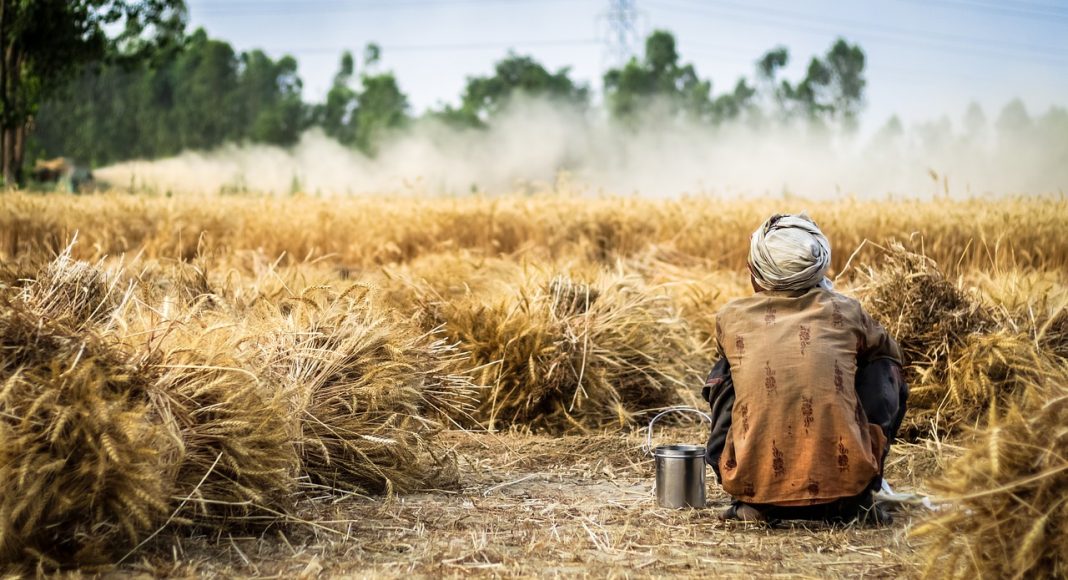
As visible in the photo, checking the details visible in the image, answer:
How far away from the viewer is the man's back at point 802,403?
3254 millimetres

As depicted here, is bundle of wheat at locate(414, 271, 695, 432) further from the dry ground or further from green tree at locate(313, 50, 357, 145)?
green tree at locate(313, 50, 357, 145)

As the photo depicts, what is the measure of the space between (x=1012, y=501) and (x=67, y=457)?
2.37m

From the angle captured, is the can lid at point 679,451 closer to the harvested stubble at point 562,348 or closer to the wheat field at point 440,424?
the wheat field at point 440,424

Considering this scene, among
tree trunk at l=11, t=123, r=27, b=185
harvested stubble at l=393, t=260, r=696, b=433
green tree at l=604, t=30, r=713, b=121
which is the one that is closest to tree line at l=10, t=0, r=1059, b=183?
green tree at l=604, t=30, r=713, b=121

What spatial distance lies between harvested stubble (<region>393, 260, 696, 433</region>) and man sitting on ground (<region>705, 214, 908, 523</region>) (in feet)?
6.04

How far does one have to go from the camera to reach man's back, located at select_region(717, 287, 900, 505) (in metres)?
3.25

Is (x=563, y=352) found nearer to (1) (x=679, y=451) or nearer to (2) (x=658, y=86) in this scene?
→ (1) (x=679, y=451)

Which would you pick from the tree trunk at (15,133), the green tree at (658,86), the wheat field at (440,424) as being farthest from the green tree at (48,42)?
the green tree at (658,86)

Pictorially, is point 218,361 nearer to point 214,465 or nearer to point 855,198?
point 214,465

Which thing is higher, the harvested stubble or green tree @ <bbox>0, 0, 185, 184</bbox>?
green tree @ <bbox>0, 0, 185, 184</bbox>

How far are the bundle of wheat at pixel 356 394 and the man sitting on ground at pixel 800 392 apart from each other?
4.01 ft

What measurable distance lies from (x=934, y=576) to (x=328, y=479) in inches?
84.5

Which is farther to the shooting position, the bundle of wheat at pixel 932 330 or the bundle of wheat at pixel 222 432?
the bundle of wheat at pixel 932 330

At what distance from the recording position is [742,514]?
3443 mm
